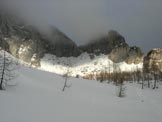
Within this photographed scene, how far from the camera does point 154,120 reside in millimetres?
47594

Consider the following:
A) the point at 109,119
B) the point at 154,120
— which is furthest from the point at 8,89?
the point at 154,120

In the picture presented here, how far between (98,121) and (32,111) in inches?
368

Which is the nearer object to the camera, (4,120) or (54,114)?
(4,120)

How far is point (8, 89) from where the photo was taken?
42.7 metres

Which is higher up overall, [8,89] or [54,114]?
[8,89]

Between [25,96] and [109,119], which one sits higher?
[25,96]

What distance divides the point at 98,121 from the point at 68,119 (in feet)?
15.6

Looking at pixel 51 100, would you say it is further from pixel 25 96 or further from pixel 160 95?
pixel 160 95

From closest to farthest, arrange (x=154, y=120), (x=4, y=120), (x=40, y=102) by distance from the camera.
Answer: (x=4, y=120), (x=40, y=102), (x=154, y=120)

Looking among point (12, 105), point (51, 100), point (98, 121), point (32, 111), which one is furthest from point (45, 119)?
point (51, 100)

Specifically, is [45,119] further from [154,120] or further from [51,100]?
[154,120]

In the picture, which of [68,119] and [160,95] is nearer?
[68,119]

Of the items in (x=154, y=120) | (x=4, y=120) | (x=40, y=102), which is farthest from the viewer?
(x=154, y=120)

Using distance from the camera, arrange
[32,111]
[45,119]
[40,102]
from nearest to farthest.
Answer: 1. [45,119]
2. [32,111]
3. [40,102]
